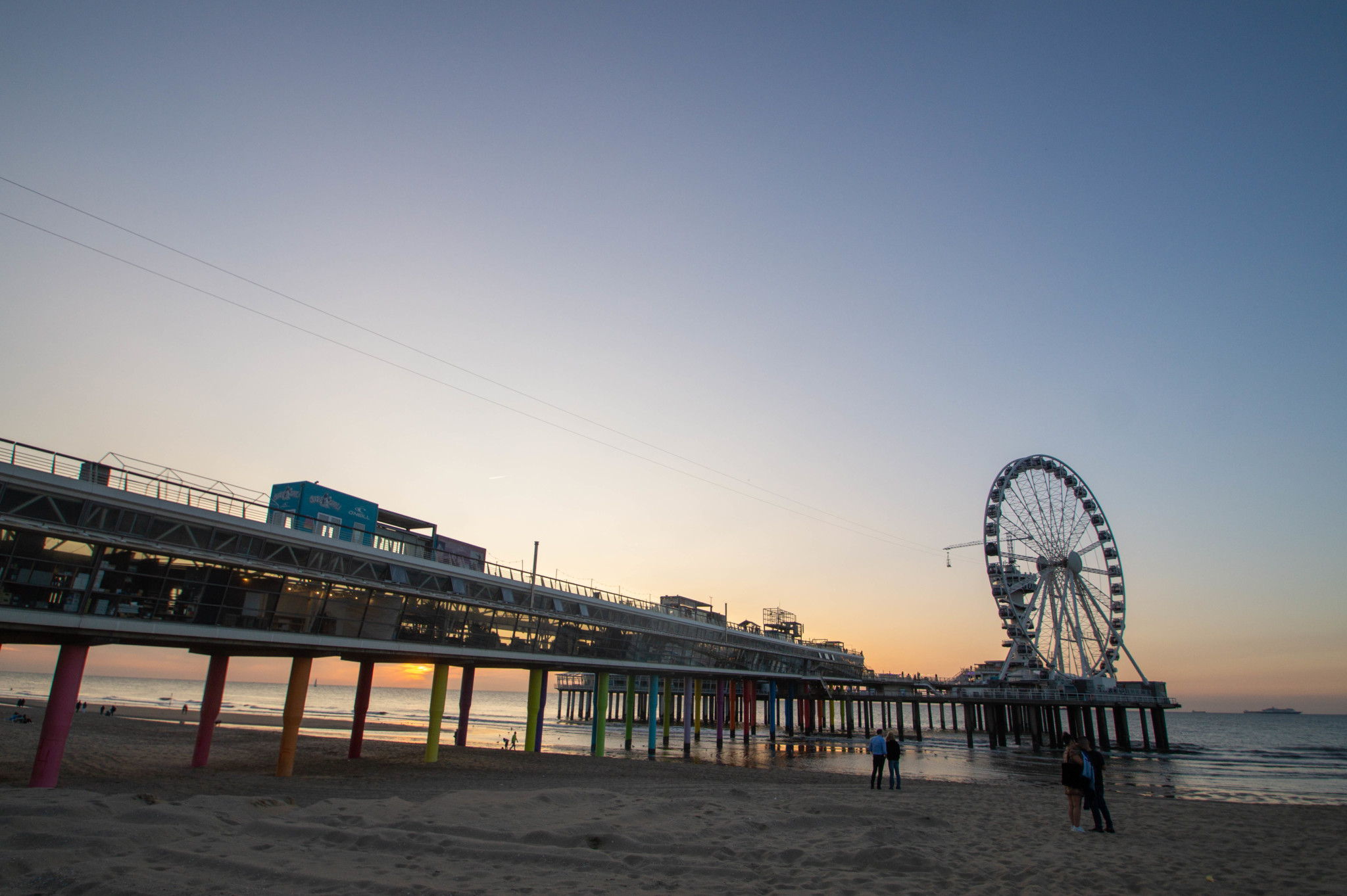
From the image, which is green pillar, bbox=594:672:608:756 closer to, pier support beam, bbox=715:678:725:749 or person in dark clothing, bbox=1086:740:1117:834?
pier support beam, bbox=715:678:725:749

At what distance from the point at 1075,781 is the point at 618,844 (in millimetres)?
11232

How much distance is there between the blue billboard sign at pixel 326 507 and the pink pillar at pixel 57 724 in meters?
8.70

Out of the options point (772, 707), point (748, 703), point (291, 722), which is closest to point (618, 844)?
point (291, 722)

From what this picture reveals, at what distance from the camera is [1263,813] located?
2239 cm

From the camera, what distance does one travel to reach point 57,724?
1920 cm

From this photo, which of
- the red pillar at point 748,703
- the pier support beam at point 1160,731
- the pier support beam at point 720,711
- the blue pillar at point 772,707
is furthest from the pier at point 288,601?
the pier support beam at point 1160,731

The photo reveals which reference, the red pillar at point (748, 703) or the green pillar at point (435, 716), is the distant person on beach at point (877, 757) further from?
the red pillar at point (748, 703)

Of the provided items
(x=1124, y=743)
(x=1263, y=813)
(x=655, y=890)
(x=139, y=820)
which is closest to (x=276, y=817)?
(x=139, y=820)

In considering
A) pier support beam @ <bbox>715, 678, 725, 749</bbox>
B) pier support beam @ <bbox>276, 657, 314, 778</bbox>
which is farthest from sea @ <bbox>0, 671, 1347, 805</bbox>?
pier support beam @ <bbox>276, 657, 314, 778</bbox>

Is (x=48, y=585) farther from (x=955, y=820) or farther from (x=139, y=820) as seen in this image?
(x=955, y=820)

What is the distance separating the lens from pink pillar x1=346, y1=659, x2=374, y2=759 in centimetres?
3428

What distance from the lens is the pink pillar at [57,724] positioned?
18.9 meters

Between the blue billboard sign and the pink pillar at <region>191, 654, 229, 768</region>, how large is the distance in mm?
6900

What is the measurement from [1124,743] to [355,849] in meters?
75.1
